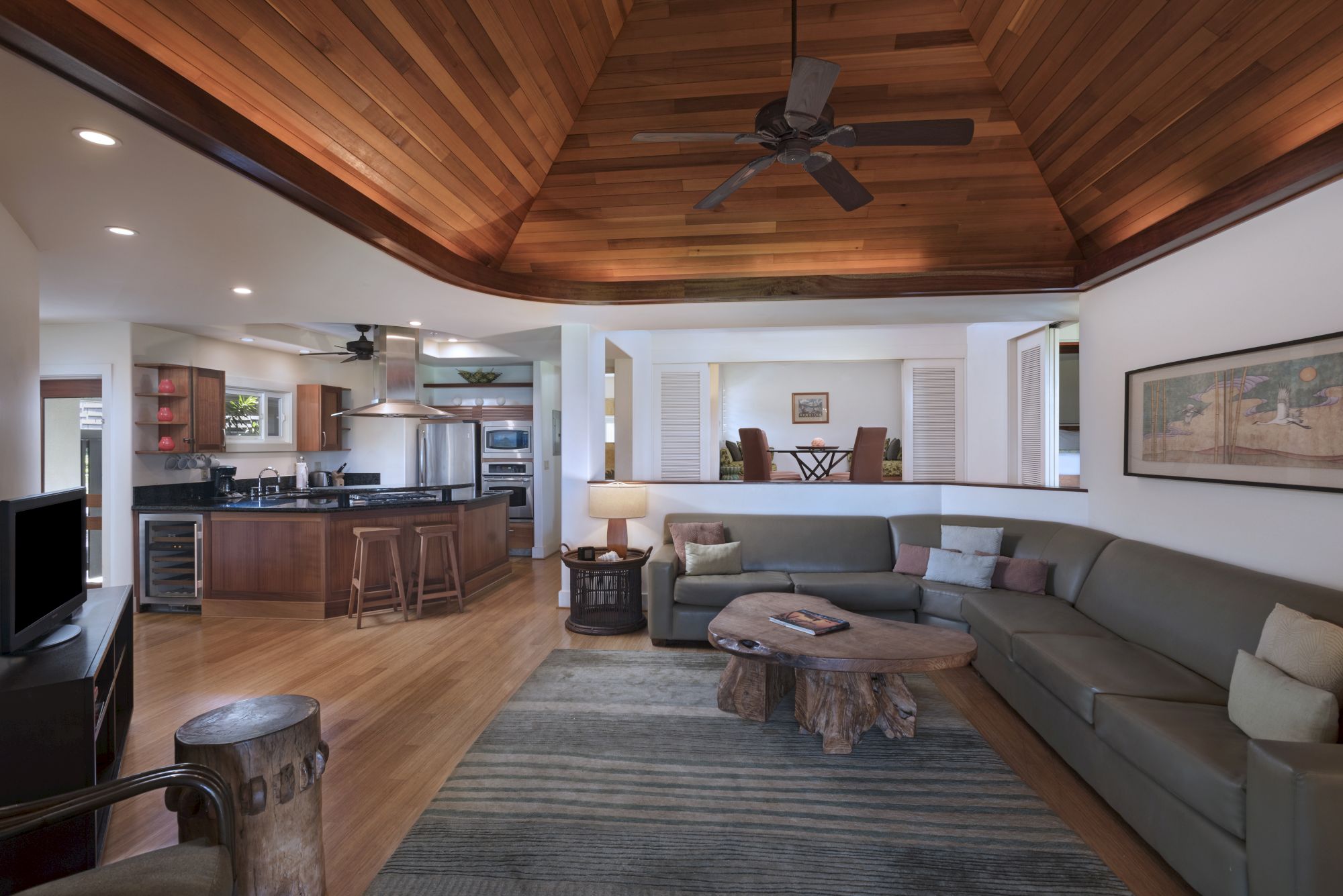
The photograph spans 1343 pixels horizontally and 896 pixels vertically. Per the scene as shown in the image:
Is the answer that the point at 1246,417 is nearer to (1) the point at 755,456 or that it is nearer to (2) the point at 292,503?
(1) the point at 755,456

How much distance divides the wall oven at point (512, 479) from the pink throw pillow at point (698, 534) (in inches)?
147

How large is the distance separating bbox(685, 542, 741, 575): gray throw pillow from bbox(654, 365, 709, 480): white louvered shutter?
3495 mm

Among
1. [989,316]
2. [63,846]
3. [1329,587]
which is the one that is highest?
[989,316]

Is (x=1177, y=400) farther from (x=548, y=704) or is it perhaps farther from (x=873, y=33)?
(x=548, y=704)

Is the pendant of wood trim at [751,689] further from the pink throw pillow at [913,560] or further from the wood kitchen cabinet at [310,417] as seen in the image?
the wood kitchen cabinet at [310,417]

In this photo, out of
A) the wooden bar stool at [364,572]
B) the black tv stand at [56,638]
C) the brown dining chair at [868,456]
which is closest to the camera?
the black tv stand at [56,638]

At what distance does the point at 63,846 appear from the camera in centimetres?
178

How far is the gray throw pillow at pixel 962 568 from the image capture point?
4.21 metres

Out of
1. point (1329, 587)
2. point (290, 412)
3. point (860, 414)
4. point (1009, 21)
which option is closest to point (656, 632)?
point (1329, 587)

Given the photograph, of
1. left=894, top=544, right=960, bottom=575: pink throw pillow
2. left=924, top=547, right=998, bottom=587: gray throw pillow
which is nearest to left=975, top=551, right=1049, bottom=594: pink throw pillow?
left=924, top=547, right=998, bottom=587: gray throw pillow

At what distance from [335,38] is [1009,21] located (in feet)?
9.78

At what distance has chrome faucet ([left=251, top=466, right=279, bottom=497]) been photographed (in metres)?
6.75

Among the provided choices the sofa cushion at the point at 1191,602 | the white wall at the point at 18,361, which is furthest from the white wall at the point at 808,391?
the white wall at the point at 18,361

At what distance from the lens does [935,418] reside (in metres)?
7.86
